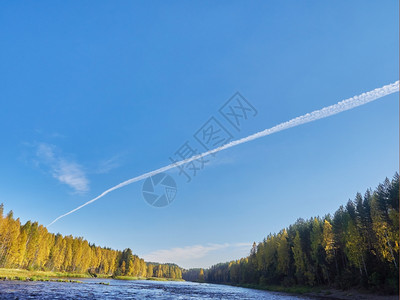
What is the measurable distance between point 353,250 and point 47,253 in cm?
10464

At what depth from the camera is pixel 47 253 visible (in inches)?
3684

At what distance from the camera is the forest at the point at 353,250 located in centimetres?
4822

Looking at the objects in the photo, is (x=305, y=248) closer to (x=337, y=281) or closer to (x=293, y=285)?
(x=293, y=285)

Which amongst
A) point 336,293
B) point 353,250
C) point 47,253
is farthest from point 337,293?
point 47,253

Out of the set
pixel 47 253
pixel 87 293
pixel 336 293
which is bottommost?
pixel 336 293

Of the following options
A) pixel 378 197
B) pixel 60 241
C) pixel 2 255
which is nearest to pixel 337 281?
pixel 378 197

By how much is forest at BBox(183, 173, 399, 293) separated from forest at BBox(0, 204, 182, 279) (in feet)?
283

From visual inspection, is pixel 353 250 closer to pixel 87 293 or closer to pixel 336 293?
pixel 336 293

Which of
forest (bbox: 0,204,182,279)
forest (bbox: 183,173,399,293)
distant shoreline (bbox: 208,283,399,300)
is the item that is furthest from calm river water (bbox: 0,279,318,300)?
forest (bbox: 0,204,182,279)

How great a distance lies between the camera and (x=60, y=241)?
350 feet

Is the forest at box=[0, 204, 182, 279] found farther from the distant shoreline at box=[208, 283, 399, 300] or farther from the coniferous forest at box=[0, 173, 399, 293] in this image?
the distant shoreline at box=[208, 283, 399, 300]

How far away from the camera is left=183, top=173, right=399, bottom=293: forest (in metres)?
48.2

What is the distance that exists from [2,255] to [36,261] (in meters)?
20.6

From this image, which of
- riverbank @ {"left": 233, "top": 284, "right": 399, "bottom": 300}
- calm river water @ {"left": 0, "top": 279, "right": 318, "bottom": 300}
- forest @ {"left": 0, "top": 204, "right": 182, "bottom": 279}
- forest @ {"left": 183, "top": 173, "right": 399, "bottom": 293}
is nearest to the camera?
calm river water @ {"left": 0, "top": 279, "right": 318, "bottom": 300}
